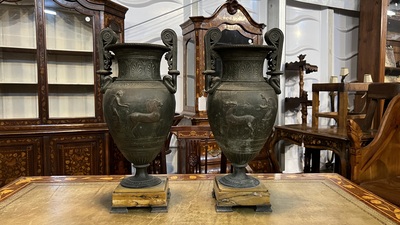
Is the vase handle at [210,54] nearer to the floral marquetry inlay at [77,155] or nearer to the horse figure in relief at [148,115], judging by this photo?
the horse figure in relief at [148,115]

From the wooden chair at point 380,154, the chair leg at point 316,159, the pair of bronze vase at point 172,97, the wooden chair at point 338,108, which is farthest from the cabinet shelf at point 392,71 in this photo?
the pair of bronze vase at point 172,97

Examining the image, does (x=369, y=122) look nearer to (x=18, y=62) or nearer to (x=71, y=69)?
(x=71, y=69)

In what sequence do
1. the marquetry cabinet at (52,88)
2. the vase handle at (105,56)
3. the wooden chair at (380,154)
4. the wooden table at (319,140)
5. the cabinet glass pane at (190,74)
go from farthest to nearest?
the cabinet glass pane at (190,74) → the marquetry cabinet at (52,88) → the wooden table at (319,140) → the wooden chair at (380,154) → the vase handle at (105,56)

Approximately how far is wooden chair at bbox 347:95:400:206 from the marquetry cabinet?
5.85 feet

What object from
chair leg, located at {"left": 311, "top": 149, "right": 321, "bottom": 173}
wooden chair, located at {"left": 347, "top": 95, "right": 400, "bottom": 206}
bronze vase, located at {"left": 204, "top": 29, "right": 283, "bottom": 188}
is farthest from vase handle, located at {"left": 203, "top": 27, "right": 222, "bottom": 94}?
chair leg, located at {"left": 311, "top": 149, "right": 321, "bottom": 173}

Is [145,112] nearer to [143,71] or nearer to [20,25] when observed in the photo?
[143,71]

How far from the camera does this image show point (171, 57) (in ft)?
3.62

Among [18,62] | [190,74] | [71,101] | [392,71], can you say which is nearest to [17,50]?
[18,62]

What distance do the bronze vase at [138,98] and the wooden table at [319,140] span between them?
1406mm

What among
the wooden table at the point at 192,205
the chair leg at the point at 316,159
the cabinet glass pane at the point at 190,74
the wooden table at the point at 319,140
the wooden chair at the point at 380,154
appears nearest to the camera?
the wooden table at the point at 192,205

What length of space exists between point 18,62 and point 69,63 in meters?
0.37

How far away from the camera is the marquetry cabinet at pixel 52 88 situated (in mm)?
2279

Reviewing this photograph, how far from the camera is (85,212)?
101 centimetres

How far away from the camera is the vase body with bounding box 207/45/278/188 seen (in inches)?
39.9
